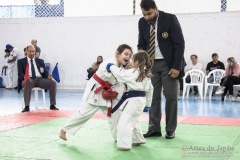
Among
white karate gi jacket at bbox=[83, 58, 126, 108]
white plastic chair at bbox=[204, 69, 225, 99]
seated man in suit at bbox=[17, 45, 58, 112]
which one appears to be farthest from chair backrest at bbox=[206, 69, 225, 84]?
white karate gi jacket at bbox=[83, 58, 126, 108]

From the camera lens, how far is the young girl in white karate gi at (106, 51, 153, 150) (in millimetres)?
4035

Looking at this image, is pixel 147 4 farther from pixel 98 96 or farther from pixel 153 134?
pixel 153 134

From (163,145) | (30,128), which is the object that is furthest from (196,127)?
(30,128)

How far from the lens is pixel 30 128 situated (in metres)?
5.42

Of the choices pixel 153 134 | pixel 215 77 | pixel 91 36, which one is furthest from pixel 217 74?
pixel 153 134

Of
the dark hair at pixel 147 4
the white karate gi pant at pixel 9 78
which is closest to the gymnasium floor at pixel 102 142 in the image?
the dark hair at pixel 147 4

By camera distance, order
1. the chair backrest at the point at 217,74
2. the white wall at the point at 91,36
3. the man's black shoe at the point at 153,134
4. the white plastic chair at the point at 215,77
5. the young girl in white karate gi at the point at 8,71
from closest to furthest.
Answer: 1. the man's black shoe at the point at 153,134
2. the white plastic chair at the point at 215,77
3. the chair backrest at the point at 217,74
4. the white wall at the point at 91,36
5. the young girl in white karate gi at the point at 8,71

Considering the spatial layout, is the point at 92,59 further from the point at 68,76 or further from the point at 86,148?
the point at 86,148

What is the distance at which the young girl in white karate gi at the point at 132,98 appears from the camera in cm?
404

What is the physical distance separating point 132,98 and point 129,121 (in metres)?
0.26

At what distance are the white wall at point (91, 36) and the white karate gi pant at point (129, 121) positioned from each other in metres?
8.85

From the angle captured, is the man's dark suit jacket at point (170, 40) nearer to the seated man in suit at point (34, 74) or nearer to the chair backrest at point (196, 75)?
the seated man in suit at point (34, 74)

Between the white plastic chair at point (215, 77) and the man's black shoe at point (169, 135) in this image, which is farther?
the white plastic chair at point (215, 77)

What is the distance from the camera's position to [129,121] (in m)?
4.11
